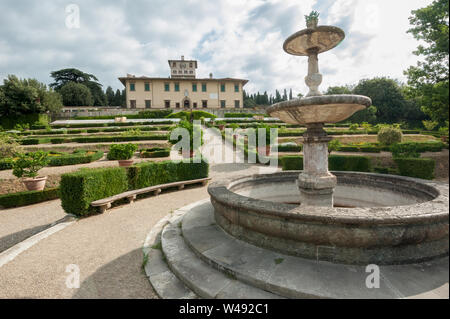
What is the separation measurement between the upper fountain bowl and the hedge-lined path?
4.94m

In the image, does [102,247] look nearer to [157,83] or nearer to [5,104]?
[5,104]

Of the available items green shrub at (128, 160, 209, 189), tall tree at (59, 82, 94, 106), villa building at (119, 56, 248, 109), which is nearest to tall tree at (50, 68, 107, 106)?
tall tree at (59, 82, 94, 106)

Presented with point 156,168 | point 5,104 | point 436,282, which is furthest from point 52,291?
point 5,104

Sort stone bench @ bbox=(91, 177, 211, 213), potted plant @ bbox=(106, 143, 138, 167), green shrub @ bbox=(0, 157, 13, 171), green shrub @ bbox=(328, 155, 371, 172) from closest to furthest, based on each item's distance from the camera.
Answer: stone bench @ bbox=(91, 177, 211, 213), green shrub @ bbox=(328, 155, 371, 172), potted plant @ bbox=(106, 143, 138, 167), green shrub @ bbox=(0, 157, 13, 171)

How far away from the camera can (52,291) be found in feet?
9.57

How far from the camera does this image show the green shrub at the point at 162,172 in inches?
297

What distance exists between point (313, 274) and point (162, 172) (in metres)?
6.97

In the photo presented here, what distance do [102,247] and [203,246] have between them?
7.20 ft

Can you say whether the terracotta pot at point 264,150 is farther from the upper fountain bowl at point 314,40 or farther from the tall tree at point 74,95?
the tall tree at point 74,95

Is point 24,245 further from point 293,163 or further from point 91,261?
point 293,163

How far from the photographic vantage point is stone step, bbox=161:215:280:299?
2494 millimetres

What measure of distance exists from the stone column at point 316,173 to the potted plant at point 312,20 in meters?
1.80

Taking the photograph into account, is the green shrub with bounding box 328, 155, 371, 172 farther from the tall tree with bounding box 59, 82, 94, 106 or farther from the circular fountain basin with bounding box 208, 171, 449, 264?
the tall tree with bounding box 59, 82, 94, 106

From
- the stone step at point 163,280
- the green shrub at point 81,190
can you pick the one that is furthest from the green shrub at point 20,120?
the stone step at point 163,280
